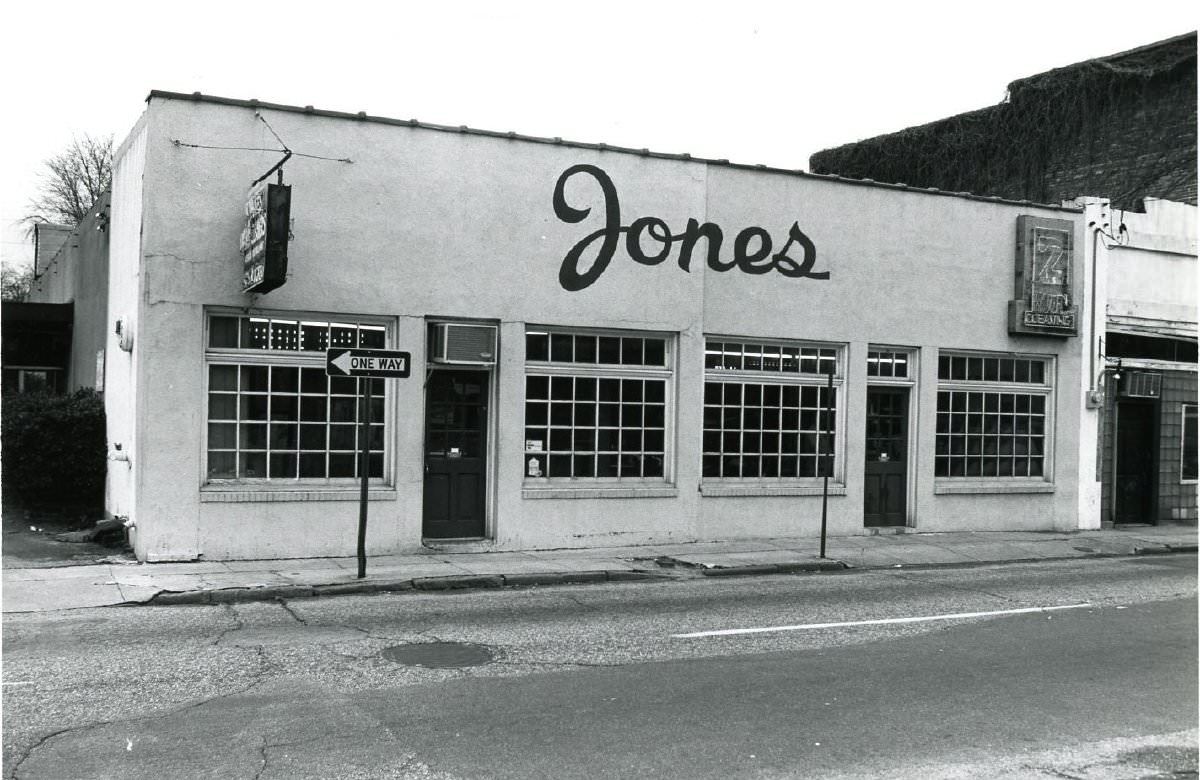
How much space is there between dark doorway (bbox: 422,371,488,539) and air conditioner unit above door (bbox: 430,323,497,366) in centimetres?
38

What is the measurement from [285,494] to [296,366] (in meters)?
1.58

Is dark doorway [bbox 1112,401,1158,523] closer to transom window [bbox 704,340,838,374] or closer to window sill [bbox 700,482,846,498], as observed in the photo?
window sill [bbox 700,482,846,498]

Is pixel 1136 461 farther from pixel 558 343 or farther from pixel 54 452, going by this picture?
pixel 54 452

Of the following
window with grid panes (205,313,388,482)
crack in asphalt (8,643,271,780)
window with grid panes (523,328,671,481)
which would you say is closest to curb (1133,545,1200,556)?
window with grid panes (523,328,671,481)

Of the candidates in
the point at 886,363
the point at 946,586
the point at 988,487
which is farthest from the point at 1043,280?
the point at 946,586

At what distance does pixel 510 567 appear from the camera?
1241 cm

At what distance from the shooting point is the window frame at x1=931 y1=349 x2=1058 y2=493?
669 inches

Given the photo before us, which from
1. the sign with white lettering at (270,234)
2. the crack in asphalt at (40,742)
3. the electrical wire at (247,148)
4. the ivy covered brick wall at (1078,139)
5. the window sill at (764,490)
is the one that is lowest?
the crack in asphalt at (40,742)

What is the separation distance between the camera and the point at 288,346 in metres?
13.0

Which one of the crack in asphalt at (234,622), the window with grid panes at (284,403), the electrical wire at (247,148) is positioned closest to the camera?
the crack in asphalt at (234,622)

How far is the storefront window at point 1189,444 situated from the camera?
761 inches

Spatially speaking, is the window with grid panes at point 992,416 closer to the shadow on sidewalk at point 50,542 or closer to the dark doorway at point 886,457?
the dark doorway at point 886,457

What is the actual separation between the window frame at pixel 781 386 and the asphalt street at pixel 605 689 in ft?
14.8

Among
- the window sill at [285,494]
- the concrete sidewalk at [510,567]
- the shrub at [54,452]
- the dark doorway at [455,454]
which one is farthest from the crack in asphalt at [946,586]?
the shrub at [54,452]
